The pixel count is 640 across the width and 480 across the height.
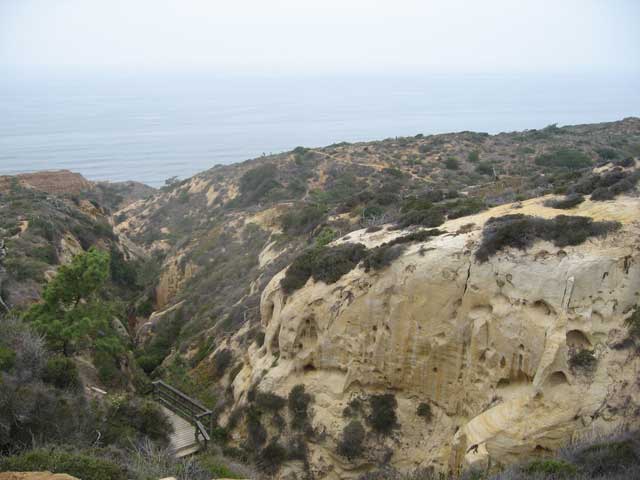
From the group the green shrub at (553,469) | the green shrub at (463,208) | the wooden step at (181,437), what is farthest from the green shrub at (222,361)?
the green shrub at (553,469)

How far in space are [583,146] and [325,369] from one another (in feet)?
136

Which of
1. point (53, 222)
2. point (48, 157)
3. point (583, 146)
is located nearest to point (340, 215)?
point (53, 222)

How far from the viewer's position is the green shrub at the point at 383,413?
51.7 ft

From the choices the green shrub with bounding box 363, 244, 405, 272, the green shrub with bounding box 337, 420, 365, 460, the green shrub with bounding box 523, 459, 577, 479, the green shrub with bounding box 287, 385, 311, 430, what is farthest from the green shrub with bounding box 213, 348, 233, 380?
the green shrub with bounding box 523, 459, 577, 479

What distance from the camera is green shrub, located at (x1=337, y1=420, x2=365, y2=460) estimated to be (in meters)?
15.5

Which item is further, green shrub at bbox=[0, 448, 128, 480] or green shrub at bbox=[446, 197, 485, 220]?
green shrub at bbox=[446, 197, 485, 220]

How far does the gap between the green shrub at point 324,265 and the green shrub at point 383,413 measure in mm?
3795

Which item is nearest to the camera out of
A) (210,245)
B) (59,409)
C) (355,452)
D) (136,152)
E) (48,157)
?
(59,409)

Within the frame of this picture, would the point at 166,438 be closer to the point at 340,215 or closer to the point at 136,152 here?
the point at 340,215

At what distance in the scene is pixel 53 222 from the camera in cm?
3691

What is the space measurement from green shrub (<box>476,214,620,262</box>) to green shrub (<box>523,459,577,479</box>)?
5853mm

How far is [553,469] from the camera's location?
9.93m

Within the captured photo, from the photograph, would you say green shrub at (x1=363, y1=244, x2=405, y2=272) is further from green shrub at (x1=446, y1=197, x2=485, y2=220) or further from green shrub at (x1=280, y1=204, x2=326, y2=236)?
green shrub at (x1=280, y1=204, x2=326, y2=236)

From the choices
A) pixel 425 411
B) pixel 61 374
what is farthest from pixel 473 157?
pixel 61 374
